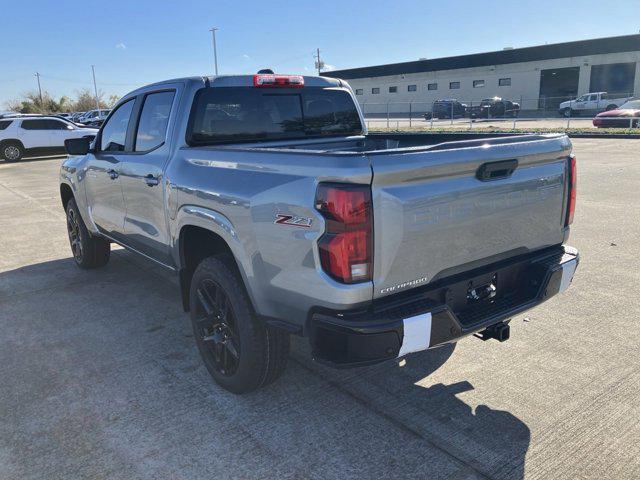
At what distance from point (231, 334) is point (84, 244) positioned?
338 centimetres

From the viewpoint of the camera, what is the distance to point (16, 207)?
10625 millimetres

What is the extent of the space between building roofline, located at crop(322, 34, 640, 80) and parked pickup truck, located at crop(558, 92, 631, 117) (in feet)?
23.3

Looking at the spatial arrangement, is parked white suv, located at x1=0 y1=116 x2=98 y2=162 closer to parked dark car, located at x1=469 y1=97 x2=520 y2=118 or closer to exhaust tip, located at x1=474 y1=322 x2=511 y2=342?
exhaust tip, located at x1=474 y1=322 x2=511 y2=342

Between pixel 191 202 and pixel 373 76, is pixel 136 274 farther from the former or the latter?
pixel 373 76

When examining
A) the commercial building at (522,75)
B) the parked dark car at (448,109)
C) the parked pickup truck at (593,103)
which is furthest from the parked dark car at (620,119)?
the parked dark car at (448,109)

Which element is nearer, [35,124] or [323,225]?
[323,225]

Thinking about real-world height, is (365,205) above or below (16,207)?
above

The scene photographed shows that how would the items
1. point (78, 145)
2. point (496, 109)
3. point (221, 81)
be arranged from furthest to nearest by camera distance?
point (496, 109)
point (78, 145)
point (221, 81)

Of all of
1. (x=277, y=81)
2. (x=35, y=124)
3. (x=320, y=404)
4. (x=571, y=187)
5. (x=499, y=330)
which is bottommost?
(x=320, y=404)

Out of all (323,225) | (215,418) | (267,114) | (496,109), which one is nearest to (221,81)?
(267,114)

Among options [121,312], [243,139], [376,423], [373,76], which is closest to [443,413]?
Answer: [376,423]

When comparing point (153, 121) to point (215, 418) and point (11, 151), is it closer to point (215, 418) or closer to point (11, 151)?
point (215, 418)

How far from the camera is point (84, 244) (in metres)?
5.95

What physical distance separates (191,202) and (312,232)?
122cm
